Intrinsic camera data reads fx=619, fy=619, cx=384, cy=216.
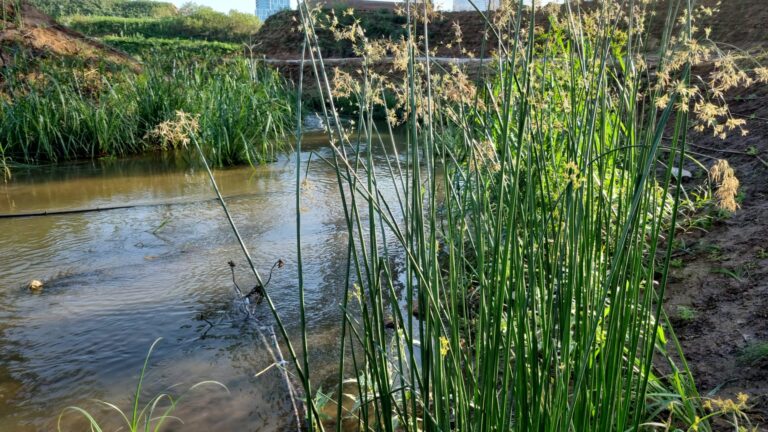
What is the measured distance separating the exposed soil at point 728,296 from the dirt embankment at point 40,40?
20.4 feet

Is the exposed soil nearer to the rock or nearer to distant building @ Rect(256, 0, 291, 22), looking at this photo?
distant building @ Rect(256, 0, 291, 22)

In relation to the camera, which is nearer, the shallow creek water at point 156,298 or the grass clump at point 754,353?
the grass clump at point 754,353

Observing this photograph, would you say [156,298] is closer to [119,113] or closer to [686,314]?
[686,314]

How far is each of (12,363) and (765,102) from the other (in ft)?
13.6

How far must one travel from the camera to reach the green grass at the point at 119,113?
18.0 ft

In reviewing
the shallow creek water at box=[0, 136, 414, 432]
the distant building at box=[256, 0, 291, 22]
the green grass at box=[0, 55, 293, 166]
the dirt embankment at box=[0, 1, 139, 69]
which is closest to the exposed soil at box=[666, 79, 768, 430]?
the shallow creek water at box=[0, 136, 414, 432]

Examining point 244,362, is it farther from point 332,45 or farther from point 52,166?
point 332,45

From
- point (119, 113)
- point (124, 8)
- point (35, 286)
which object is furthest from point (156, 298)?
point (124, 8)

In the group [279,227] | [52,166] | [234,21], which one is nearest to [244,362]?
[279,227]

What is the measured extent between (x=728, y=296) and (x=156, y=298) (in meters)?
2.18

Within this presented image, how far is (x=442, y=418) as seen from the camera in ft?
3.53

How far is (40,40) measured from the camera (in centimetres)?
789

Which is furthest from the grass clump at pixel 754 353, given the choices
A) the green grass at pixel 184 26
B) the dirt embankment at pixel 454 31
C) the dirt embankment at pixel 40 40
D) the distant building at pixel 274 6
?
the green grass at pixel 184 26

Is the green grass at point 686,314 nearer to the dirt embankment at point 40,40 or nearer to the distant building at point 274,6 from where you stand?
the distant building at point 274,6
